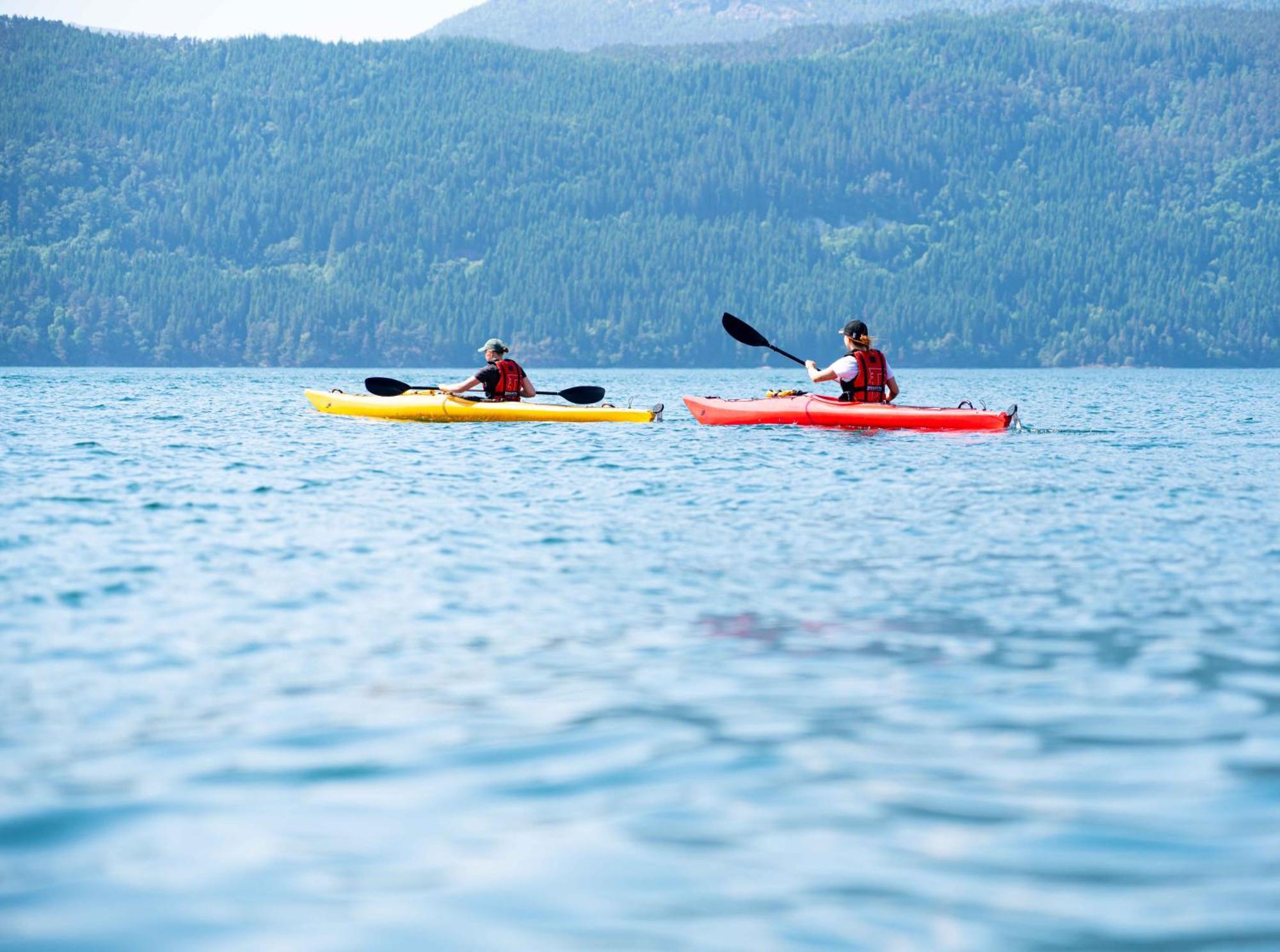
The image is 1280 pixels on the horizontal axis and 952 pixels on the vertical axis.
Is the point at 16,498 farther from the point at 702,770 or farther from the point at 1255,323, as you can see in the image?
the point at 1255,323

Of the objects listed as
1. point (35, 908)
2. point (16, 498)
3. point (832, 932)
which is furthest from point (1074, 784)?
point (16, 498)

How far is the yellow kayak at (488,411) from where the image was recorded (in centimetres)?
2261

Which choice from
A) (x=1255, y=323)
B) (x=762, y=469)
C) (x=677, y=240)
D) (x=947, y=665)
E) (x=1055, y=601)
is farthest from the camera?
(x=677, y=240)

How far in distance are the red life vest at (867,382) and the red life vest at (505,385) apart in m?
4.61

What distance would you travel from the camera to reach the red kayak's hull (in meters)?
20.5

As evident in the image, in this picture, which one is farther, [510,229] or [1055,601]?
[510,229]

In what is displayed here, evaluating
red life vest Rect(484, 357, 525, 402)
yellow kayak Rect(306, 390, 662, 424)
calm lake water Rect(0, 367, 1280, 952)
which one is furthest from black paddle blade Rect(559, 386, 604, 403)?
calm lake water Rect(0, 367, 1280, 952)

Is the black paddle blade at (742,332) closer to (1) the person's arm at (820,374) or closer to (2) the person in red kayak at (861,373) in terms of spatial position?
(2) the person in red kayak at (861,373)

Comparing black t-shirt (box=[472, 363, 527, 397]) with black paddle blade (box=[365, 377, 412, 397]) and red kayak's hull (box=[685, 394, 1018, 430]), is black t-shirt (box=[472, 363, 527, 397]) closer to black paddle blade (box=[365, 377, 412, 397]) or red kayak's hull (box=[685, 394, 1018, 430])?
black paddle blade (box=[365, 377, 412, 397])

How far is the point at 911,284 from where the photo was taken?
6934 inches

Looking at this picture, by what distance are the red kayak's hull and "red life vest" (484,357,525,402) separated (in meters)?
3.33

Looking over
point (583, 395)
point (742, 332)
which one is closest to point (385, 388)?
point (583, 395)

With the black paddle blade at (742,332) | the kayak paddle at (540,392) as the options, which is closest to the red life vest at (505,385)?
the kayak paddle at (540,392)

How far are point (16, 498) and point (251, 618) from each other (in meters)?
6.86
